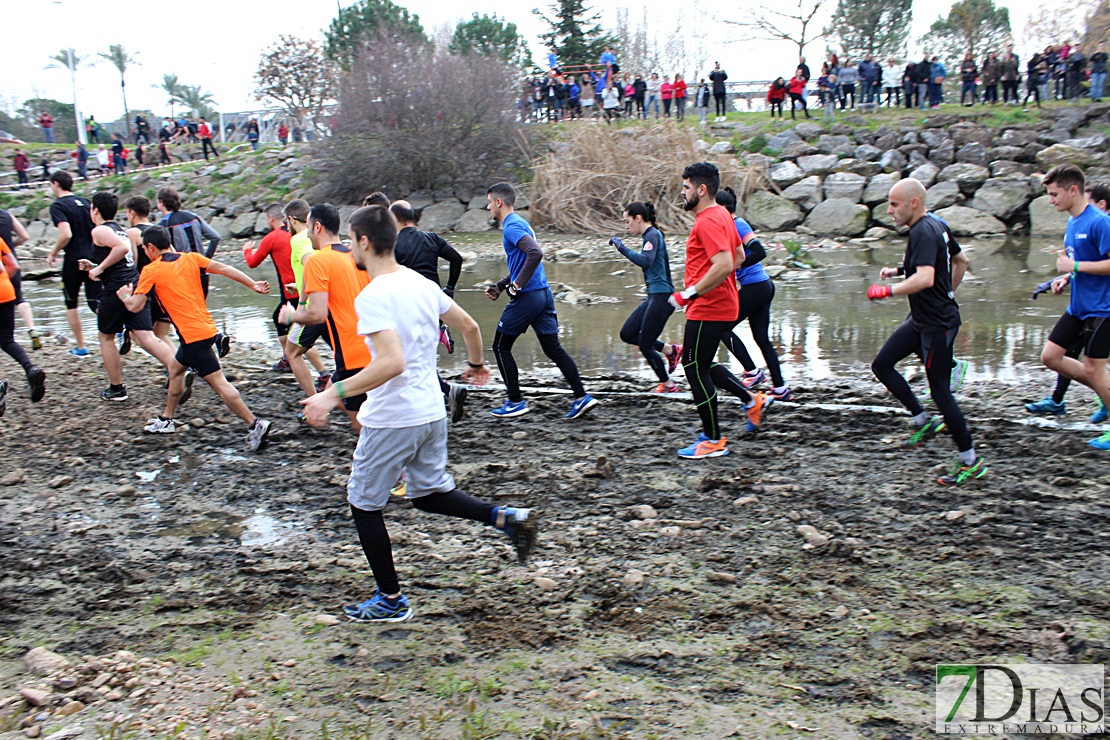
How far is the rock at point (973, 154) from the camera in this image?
84.1 ft

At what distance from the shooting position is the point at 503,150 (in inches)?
1184

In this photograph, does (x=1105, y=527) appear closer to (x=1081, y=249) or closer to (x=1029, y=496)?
(x=1029, y=496)

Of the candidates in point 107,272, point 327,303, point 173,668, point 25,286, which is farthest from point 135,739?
point 25,286

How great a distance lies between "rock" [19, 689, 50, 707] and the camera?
345 cm

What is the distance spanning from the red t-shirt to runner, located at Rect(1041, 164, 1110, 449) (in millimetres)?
2161

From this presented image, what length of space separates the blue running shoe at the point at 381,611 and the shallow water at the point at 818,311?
5606 mm

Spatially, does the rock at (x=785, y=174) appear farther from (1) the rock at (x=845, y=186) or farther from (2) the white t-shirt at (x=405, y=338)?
(2) the white t-shirt at (x=405, y=338)

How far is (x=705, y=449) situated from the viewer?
6.31 metres

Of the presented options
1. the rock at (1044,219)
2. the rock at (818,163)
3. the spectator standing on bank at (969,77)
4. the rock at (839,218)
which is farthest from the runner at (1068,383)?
the spectator standing on bank at (969,77)

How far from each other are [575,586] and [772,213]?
2097 cm

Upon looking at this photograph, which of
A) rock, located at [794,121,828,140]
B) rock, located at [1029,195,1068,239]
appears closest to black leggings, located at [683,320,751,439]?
rock, located at [1029,195,1068,239]

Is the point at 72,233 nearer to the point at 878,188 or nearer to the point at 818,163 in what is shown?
the point at 878,188

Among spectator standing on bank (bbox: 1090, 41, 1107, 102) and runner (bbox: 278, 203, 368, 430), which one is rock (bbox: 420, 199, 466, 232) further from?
runner (bbox: 278, 203, 368, 430)

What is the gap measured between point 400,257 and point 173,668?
13.8 ft
